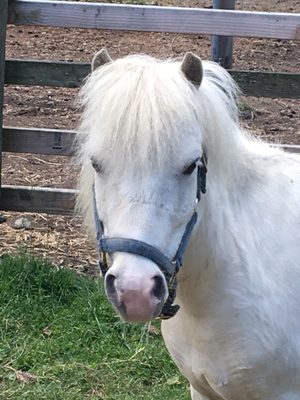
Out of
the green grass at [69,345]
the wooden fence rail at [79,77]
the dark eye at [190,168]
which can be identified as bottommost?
the green grass at [69,345]

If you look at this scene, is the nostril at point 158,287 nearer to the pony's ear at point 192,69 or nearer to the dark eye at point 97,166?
the dark eye at point 97,166

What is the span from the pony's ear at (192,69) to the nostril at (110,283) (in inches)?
25.1

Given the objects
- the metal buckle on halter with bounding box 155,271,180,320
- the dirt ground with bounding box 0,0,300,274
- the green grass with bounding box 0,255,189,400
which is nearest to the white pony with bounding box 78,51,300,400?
the metal buckle on halter with bounding box 155,271,180,320

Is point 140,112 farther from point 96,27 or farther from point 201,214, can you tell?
point 96,27

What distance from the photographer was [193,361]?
2750mm

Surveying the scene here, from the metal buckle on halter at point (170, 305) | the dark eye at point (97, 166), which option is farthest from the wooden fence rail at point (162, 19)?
the metal buckle on halter at point (170, 305)

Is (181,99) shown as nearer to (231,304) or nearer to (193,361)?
(231,304)

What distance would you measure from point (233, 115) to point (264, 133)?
3981mm

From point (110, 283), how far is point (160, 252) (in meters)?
0.16

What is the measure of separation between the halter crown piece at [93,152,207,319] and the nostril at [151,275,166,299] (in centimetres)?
4

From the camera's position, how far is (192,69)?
7.84 ft

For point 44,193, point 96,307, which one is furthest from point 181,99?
point 44,193

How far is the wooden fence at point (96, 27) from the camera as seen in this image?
442 centimetres

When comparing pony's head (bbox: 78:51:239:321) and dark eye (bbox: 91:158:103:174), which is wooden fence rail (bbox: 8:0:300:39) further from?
dark eye (bbox: 91:158:103:174)
